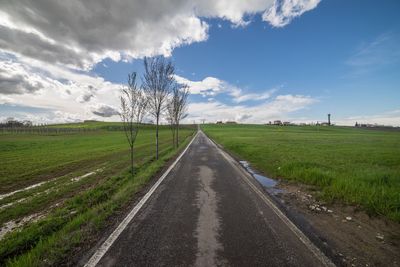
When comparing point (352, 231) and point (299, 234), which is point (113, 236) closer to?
point (299, 234)

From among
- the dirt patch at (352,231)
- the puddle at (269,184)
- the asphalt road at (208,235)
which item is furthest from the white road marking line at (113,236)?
the puddle at (269,184)

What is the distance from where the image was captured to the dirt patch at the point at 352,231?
3.49 m

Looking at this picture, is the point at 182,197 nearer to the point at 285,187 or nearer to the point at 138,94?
the point at 285,187

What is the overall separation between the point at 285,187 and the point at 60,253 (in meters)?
7.53

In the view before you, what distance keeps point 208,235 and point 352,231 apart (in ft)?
10.9

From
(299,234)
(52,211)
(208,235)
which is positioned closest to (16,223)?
(52,211)

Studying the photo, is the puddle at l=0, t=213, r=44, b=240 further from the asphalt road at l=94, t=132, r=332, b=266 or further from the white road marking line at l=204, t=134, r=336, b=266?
the white road marking line at l=204, t=134, r=336, b=266

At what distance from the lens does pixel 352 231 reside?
14.6 ft

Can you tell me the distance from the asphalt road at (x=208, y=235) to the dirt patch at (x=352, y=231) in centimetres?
75

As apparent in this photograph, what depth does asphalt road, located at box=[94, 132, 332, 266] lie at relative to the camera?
328cm

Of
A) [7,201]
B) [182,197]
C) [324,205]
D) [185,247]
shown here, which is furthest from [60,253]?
[324,205]

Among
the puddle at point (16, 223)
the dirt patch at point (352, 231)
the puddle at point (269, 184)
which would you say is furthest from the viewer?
the puddle at point (269, 184)

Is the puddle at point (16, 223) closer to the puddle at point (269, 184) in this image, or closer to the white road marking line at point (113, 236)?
the white road marking line at point (113, 236)

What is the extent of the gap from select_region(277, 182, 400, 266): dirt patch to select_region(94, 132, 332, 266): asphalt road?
75 centimetres
